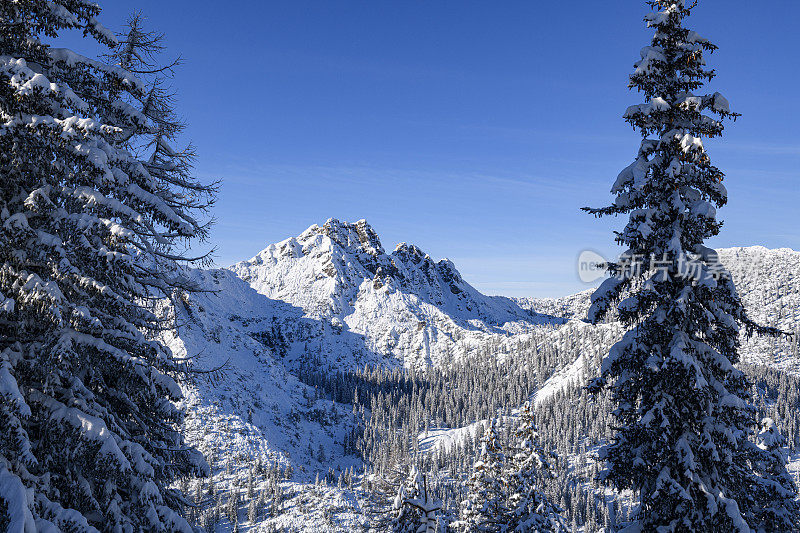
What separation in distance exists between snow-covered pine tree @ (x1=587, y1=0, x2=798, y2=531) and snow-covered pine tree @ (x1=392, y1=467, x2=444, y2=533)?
11.9 m

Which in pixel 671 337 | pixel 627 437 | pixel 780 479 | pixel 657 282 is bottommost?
pixel 780 479

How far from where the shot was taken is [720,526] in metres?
8.74

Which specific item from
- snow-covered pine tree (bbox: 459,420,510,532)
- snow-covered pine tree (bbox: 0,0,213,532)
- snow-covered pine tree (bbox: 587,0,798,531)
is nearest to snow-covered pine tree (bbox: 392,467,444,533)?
snow-covered pine tree (bbox: 459,420,510,532)

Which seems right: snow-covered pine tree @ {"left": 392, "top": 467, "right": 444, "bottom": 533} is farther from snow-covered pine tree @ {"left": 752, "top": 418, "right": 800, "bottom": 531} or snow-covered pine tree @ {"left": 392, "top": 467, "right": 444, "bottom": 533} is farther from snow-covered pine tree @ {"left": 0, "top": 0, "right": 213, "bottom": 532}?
snow-covered pine tree @ {"left": 0, "top": 0, "right": 213, "bottom": 532}

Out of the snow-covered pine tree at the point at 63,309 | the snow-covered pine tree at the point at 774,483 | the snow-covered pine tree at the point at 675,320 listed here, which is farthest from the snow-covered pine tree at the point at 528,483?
the snow-covered pine tree at the point at 63,309

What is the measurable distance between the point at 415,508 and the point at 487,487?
4.18 meters

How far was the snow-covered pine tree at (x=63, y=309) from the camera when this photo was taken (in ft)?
24.2

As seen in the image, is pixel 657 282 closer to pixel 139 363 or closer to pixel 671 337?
pixel 671 337

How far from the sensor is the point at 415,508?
67.5ft

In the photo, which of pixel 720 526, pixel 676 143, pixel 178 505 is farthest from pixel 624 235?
pixel 178 505

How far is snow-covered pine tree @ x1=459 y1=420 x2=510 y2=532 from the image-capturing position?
21266mm

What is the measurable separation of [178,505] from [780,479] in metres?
20.6

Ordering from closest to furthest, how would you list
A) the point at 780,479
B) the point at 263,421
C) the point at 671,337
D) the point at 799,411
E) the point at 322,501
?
the point at 671,337 < the point at 780,479 < the point at 322,501 < the point at 263,421 < the point at 799,411

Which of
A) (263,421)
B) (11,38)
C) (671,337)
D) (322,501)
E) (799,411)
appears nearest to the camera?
(11,38)
